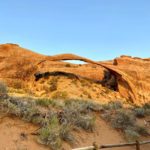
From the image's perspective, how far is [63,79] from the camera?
30.5 metres

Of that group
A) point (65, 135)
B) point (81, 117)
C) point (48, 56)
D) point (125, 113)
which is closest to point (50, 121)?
point (65, 135)

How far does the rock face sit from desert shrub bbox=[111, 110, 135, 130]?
15.4 meters

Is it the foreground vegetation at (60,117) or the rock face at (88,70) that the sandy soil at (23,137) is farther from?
the rock face at (88,70)

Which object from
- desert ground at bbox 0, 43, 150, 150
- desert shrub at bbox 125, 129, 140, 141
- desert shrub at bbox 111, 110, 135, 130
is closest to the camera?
desert ground at bbox 0, 43, 150, 150

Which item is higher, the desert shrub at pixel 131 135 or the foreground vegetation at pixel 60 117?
the foreground vegetation at pixel 60 117

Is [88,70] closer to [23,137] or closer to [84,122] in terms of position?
[84,122]

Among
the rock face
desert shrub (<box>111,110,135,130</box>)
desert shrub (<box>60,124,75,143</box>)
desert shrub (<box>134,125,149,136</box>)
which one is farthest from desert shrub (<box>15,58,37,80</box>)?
desert shrub (<box>60,124,75,143</box>)

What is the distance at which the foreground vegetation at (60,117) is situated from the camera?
31.7 ft

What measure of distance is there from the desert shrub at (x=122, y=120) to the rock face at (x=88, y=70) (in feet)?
50.5

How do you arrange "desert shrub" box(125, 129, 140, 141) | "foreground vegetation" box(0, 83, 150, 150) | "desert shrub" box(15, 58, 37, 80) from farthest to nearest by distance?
"desert shrub" box(15, 58, 37, 80) < "desert shrub" box(125, 129, 140, 141) < "foreground vegetation" box(0, 83, 150, 150)

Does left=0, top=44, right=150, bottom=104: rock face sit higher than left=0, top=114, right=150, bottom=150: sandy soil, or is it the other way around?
left=0, top=44, right=150, bottom=104: rock face

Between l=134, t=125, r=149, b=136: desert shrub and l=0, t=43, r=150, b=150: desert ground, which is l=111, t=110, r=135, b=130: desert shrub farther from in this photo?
l=134, t=125, r=149, b=136: desert shrub

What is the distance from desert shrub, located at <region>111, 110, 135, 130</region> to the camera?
1329cm

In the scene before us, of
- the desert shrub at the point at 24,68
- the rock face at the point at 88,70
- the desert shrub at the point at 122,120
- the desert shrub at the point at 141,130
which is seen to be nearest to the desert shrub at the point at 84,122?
the desert shrub at the point at 122,120
